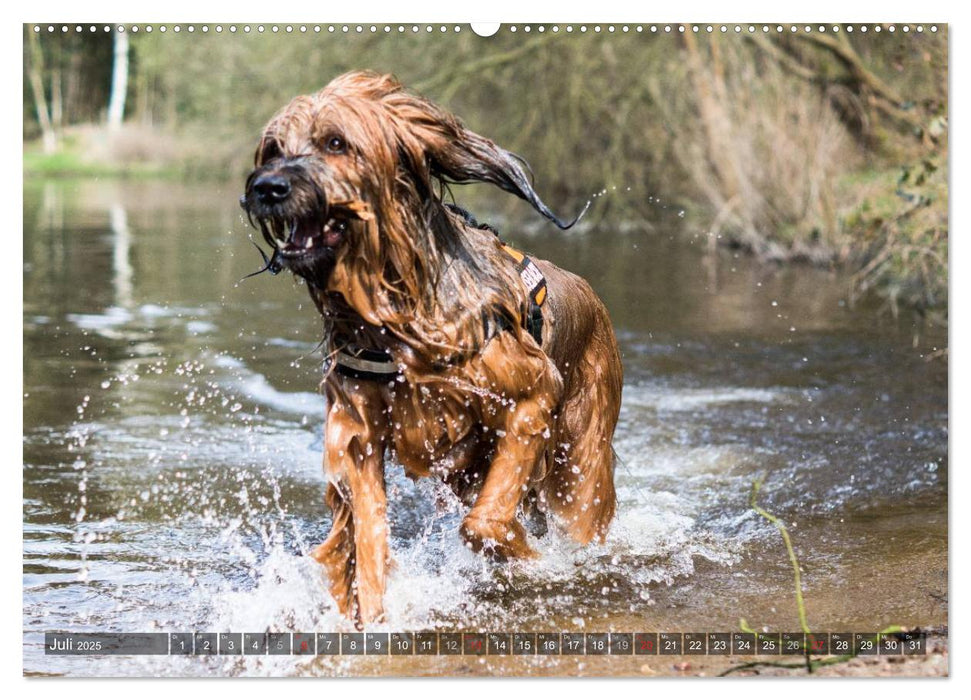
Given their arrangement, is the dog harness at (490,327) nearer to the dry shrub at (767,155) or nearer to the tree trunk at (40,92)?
the tree trunk at (40,92)

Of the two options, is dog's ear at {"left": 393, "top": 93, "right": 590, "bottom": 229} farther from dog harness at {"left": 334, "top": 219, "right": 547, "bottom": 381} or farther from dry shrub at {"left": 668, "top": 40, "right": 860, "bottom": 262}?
dry shrub at {"left": 668, "top": 40, "right": 860, "bottom": 262}

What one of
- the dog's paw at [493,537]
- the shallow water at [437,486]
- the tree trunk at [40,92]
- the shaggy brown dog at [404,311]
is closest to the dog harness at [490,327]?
the shaggy brown dog at [404,311]

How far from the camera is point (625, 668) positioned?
4.16 m

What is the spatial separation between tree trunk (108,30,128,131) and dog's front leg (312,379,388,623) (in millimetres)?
3164

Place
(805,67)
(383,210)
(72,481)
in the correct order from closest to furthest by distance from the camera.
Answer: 1. (383,210)
2. (72,481)
3. (805,67)

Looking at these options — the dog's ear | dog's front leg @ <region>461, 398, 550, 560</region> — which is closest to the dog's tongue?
the dog's ear

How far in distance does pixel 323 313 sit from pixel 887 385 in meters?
5.36

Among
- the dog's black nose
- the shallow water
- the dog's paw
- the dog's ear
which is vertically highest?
the dog's ear

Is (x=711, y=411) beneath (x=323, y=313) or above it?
beneath

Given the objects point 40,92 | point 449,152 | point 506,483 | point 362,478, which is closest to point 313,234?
point 449,152

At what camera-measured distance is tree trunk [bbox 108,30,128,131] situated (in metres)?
8.11

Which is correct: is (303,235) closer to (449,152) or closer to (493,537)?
(449,152)
